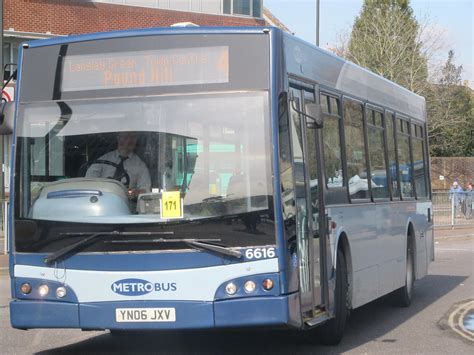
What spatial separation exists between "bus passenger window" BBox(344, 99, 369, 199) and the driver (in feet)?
9.65

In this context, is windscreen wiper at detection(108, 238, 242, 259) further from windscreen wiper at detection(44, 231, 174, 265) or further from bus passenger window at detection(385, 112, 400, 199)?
bus passenger window at detection(385, 112, 400, 199)

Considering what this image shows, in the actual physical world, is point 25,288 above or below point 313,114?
below

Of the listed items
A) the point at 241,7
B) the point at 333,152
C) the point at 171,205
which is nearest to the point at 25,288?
the point at 171,205

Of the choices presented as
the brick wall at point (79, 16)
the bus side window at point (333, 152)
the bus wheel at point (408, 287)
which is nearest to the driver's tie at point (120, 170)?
the bus side window at point (333, 152)

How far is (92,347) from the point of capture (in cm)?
906

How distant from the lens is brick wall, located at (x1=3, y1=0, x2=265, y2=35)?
31.5 meters

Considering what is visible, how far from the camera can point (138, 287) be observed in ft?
23.7

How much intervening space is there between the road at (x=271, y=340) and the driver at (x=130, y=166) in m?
1.73

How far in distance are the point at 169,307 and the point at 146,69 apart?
2116 mm

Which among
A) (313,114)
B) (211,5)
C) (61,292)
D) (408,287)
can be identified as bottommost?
(408,287)

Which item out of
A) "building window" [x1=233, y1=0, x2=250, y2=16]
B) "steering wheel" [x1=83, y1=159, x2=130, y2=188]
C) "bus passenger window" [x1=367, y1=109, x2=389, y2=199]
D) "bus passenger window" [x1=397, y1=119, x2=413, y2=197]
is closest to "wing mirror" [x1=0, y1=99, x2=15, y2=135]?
"steering wheel" [x1=83, y1=159, x2=130, y2=188]

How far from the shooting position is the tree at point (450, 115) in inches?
1882

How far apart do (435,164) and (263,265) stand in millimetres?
42751

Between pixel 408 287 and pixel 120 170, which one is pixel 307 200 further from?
pixel 408 287
